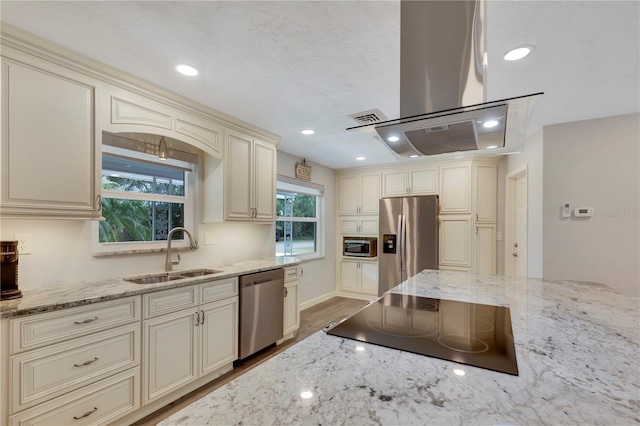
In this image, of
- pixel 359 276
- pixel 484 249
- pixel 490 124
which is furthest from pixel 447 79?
pixel 359 276

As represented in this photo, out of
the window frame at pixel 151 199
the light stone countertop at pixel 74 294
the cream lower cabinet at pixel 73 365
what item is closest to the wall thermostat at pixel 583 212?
the light stone countertop at pixel 74 294

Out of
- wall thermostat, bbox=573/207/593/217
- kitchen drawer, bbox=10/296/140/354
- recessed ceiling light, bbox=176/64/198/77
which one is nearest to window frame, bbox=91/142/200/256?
kitchen drawer, bbox=10/296/140/354

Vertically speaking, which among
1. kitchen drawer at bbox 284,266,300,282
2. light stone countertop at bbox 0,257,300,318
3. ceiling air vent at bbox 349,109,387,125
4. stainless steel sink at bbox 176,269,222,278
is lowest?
kitchen drawer at bbox 284,266,300,282

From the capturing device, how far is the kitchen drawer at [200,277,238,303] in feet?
7.31

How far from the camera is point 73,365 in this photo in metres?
1.54

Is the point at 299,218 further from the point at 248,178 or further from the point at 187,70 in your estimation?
the point at 187,70

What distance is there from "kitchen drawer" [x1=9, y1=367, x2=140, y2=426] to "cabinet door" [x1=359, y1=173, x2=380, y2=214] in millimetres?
3890

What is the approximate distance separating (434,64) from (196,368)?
2446mm

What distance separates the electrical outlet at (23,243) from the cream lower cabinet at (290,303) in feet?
6.42

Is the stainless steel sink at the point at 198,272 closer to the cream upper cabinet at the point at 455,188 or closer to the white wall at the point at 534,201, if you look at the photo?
the white wall at the point at 534,201

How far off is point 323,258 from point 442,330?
3877mm

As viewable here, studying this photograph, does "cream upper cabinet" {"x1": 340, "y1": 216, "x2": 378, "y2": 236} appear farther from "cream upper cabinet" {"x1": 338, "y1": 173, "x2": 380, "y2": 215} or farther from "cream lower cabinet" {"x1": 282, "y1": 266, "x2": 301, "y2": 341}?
"cream lower cabinet" {"x1": 282, "y1": 266, "x2": 301, "y2": 341}

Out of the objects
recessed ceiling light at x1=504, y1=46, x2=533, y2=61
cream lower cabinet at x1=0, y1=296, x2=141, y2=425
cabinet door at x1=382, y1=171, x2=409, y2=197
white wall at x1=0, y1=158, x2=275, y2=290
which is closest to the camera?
cream lower cabinet at x1=0, y1=296, x2=141, y2=425

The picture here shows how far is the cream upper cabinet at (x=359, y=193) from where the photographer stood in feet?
16.2
